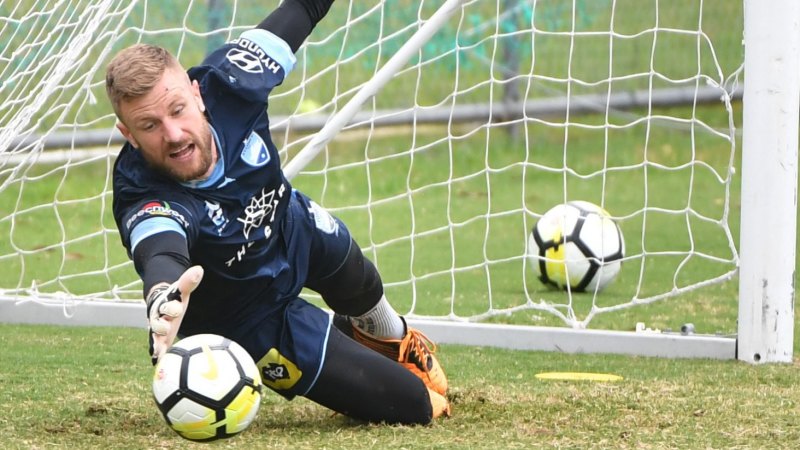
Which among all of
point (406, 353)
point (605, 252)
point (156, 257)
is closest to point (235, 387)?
point (156, 257)

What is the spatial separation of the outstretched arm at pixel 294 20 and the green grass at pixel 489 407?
120 centimetres

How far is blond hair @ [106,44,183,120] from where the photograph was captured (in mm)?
3123

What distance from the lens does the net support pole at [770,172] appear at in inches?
175

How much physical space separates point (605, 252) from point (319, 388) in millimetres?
2465

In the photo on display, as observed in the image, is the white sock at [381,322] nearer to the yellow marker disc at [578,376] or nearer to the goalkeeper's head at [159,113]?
the yellow marker disc at [578,376]

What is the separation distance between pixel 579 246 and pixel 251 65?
2.56m

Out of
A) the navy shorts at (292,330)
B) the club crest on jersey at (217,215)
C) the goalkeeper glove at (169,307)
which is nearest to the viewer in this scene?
the goalkeeper glove at (169,307)

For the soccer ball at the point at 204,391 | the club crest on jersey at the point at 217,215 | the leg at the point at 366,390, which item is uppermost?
the club crest on jersey at the point at 217,215

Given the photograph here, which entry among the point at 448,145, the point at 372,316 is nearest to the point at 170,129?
the point at 372,316

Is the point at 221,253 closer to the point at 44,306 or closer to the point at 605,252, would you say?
the point at 44,306

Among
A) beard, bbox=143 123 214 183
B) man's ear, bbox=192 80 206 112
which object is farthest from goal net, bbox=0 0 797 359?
Answer: beard, bbox=143 123 214 183

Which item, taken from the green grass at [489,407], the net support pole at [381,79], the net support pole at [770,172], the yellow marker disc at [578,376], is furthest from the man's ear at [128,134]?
the net support pole at [770,172]

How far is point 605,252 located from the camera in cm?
572

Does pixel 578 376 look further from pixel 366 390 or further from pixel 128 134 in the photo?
pixel 128 134
